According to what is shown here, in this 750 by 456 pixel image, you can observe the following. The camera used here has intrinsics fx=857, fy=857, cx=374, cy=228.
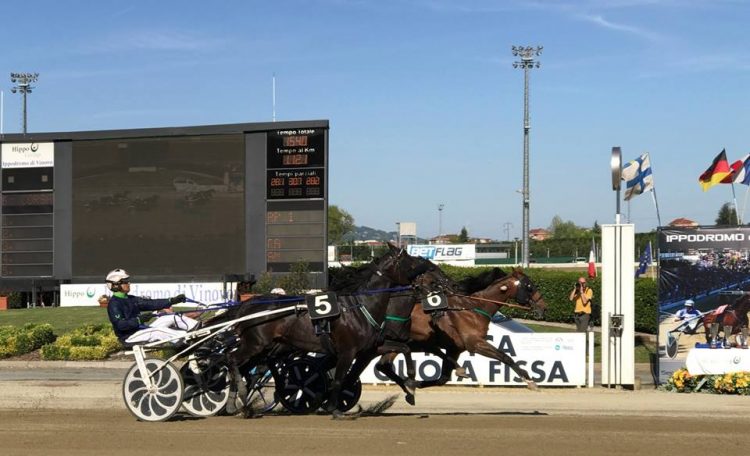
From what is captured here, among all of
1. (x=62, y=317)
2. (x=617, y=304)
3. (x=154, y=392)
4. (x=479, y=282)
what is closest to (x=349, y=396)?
(x=154, y=392)

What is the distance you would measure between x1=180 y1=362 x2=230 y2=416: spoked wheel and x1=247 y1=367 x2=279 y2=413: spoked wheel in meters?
0.31

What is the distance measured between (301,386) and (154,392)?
1768 millimetres

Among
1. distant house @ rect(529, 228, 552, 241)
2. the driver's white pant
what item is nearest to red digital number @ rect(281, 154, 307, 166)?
the driver's white pant

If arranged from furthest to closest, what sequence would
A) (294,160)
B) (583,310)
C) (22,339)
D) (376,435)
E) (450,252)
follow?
(450,252) → (294,160) → (22,339) → (583,310) → (376,435)

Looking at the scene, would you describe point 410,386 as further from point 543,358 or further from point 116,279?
point 543,358

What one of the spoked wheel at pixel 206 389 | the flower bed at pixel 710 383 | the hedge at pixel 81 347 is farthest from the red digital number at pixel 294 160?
the spoked wheel at pixel 206 389

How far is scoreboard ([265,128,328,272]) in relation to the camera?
2408 cm

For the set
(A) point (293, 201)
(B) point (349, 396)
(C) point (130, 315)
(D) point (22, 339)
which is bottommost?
(D) point (22, 339)

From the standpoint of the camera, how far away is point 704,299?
548 inches

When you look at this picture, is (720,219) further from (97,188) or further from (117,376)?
(117,376)

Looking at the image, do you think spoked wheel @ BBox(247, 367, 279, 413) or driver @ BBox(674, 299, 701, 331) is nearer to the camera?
spoked wheel @ BBox(247, 367, 279, 413)

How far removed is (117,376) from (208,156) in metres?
9.95

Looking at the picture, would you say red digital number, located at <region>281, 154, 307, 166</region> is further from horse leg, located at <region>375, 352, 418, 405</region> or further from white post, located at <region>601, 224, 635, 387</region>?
horse leg, located at <region>375, 352, 418, 405</region>

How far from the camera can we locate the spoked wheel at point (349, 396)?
10.0m
